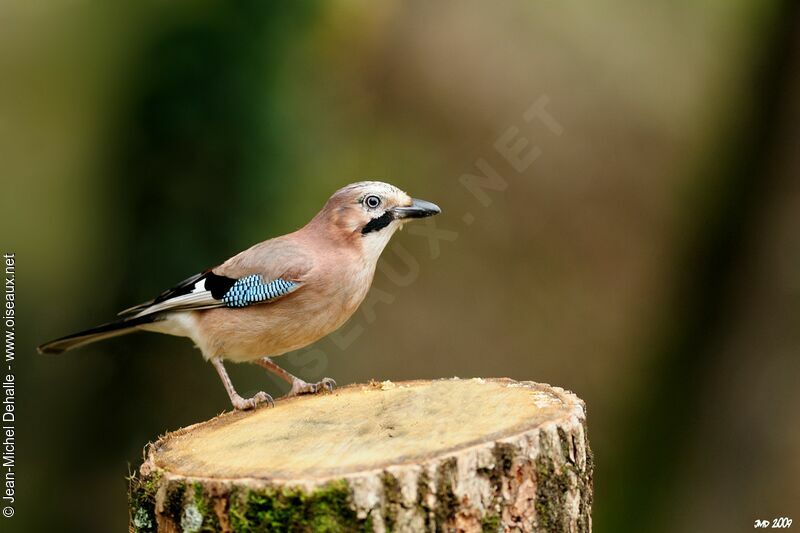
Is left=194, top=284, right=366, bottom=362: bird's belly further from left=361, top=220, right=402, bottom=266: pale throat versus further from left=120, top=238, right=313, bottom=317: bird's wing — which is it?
left=361, top=220, right=402, bottom=266: pale throat

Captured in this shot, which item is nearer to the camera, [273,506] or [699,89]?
[273,506]

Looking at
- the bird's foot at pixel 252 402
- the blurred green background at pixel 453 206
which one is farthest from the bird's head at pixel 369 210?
the blurred green background at pixel 453 206

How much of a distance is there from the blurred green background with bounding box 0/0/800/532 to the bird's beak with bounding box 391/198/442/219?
2197 millimetres

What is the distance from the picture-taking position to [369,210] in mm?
5969

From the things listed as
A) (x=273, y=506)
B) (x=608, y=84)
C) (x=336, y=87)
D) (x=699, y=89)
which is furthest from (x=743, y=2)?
(x=273, y=506)

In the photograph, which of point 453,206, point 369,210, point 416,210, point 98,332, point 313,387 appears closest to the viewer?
point 313,387

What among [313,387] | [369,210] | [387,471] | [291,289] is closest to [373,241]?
[369,210]

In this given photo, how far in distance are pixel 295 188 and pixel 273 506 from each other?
14.5ft

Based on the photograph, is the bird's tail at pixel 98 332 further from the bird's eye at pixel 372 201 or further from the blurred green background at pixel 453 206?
the bird's eye at pixel 372 201

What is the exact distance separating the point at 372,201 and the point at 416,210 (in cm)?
31

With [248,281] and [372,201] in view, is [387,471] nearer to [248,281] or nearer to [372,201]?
[248,281]

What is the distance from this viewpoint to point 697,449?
9.91 meters

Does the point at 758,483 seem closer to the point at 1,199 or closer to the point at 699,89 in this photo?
the point at 699,89

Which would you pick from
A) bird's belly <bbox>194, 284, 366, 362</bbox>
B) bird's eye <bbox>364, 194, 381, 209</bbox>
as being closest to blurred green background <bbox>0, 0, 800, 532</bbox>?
bird's belly <bbox>194, 284, 366, 362</bbox>
